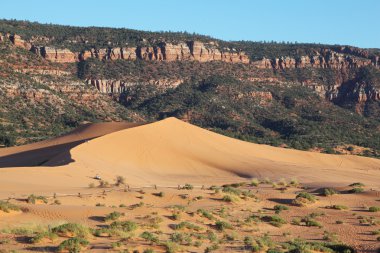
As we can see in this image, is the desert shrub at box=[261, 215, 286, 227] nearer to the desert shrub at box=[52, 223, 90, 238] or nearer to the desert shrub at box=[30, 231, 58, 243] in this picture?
the desert shrub at box=[52, 223, 90, 238]

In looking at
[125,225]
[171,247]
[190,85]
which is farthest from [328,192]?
[190,85]

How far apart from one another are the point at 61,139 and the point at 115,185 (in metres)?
24.4

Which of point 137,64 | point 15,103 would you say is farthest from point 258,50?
point 15,103

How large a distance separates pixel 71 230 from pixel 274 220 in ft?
29.6

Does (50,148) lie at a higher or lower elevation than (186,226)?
lower

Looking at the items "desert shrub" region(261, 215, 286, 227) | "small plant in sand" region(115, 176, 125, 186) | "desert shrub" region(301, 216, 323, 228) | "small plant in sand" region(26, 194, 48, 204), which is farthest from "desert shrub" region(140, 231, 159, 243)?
"small plant in sand" region(115, 176, 125, 186)

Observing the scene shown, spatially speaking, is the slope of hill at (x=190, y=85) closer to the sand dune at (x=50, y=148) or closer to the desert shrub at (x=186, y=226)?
the sand dune at (x=50, y=148)

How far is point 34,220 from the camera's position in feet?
62.5

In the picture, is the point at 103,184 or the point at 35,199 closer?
the point at 35,199

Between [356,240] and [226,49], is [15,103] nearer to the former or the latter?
[226,49]

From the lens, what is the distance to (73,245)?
15484mm

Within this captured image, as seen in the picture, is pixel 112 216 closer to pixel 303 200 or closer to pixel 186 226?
pixel 186 226

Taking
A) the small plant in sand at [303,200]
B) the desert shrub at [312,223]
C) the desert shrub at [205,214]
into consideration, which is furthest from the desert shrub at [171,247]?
the small plant in sand at [303,200]

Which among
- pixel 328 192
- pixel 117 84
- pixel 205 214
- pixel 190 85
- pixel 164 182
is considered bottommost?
pixel 164 182
